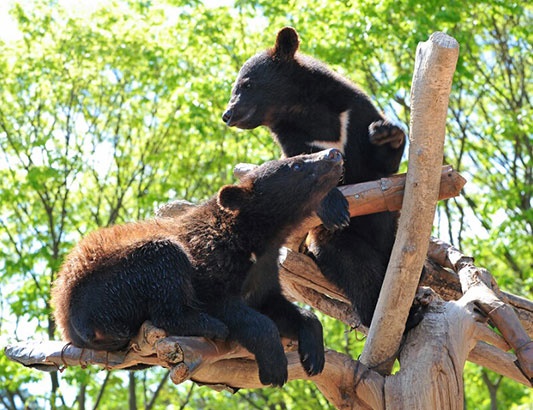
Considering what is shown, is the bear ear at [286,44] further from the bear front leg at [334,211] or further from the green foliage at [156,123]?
the green foliage at [156,123]

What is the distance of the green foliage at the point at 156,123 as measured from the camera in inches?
726

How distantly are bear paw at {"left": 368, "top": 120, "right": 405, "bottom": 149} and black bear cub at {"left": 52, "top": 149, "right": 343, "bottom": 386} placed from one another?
0.44 meters

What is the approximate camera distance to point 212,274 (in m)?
5.88

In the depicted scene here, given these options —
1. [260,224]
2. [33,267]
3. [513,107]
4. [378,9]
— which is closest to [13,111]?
[33,267]

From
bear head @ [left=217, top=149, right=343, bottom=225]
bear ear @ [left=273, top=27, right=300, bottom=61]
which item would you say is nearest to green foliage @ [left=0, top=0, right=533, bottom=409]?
bear ear @ [left=273, top=27, right=300, bottom=61]

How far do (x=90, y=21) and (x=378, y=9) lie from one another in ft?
24.6

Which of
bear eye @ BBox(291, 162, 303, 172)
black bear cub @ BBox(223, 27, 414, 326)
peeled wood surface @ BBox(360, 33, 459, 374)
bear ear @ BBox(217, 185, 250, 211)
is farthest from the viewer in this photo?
black bear cub @ BBox(223, 27, 414, 326)

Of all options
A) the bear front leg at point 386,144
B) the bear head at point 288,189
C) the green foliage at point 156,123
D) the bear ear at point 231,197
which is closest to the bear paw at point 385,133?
the bear front leg at point 386,144

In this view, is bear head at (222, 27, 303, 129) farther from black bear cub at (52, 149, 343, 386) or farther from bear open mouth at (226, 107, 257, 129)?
black bear cub at (52, 149, 343, 386)

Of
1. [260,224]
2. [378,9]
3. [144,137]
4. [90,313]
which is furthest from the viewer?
[144,137]

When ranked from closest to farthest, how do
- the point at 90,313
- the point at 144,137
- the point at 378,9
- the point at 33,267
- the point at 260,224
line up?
the point at 90,313 → the point at 260,224 → the point at 378,9 → the point at 33,267 → the point at 144,137

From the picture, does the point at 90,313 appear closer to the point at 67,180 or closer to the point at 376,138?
the point at 376,138

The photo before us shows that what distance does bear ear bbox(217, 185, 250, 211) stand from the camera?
635 cm

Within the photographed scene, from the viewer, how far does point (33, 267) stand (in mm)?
19141
